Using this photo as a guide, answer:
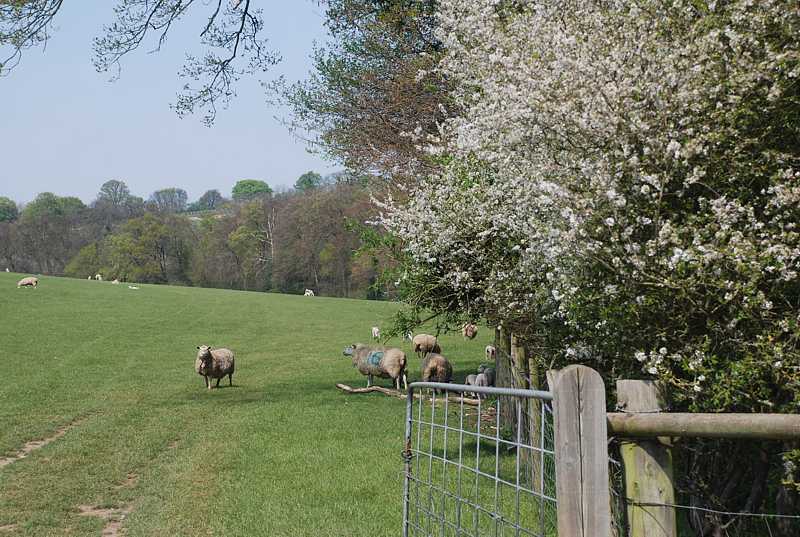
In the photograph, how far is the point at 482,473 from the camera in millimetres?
4148

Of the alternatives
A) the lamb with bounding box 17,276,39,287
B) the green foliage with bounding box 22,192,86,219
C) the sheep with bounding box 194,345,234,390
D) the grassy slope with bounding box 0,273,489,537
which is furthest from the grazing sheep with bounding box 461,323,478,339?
the green foliage with bounding box 22,192,86,219

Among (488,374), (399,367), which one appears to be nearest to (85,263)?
(399,367)

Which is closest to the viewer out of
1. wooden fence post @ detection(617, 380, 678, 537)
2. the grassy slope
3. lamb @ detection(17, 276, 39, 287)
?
wooden fence post @ detection(617, 380, 678, 537)

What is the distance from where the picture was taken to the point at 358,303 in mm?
62125

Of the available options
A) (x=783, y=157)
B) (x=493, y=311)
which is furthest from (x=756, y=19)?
(x=493, y=311)

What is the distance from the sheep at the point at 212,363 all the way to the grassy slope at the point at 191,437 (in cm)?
57

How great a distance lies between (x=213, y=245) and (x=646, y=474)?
4098 inches

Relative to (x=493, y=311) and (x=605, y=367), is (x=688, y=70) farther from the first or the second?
(x=493, y=311)

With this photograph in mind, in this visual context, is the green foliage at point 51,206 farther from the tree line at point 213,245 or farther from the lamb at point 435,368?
the lamb at point 435,368

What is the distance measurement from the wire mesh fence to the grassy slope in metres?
0.81

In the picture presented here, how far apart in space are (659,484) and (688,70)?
3061mm

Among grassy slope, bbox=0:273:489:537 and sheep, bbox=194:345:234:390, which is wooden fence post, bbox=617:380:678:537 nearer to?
grassy slope, bbox=0:273:489:537

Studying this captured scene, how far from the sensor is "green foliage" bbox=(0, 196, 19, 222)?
483 ft

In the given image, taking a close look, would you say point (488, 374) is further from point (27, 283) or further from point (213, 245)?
point (213, 245)
